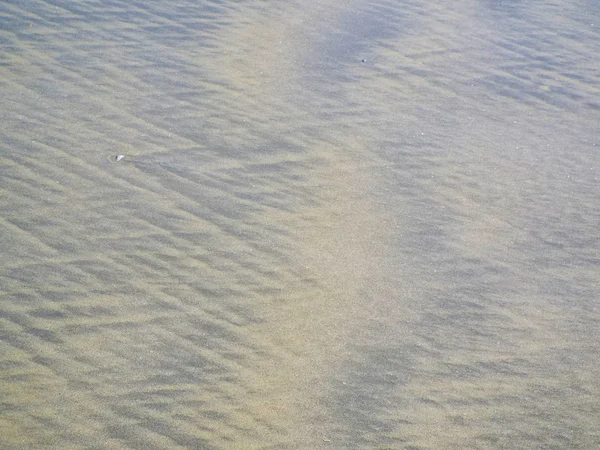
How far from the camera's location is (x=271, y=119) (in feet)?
22.0

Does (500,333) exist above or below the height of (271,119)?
below

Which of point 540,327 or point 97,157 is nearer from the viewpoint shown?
point 540,327

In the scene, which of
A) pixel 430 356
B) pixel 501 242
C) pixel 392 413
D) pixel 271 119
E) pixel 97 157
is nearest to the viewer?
pixel 392 413

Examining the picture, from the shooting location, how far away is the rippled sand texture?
3.94 m

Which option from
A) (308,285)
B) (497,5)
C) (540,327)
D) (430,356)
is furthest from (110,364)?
(497,5)

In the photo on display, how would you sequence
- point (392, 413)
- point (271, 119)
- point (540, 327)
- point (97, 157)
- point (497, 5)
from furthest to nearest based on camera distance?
point (497, 5), point (271, 119), point (97, 157), point (540, 327), point (392, 413)

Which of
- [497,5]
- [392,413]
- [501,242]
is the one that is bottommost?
[392,413]

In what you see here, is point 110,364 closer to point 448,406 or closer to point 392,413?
point 392,413

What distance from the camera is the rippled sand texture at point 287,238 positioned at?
3.94 metres

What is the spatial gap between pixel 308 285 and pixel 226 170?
148 centimetres

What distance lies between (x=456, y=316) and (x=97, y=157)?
2.92m

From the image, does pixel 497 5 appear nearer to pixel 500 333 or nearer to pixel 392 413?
pixel 500 333

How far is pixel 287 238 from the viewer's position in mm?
5188

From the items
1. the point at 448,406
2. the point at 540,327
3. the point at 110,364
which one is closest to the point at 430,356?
the point at 448,406
